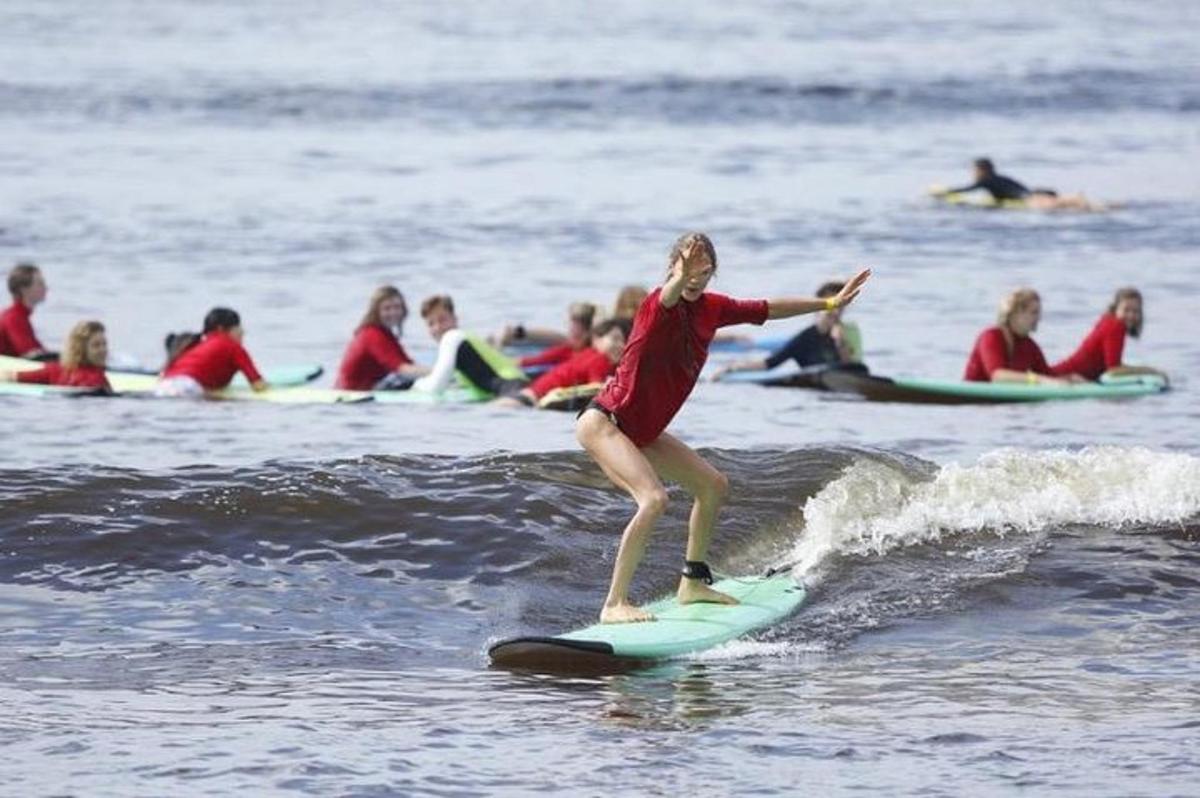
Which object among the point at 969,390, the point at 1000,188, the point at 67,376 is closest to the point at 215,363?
the point at 67,376

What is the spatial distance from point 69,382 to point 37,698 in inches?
410

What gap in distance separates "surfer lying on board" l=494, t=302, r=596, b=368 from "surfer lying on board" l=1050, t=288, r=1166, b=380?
4197mm

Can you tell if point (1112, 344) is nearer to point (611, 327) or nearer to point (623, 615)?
point (611, 327)

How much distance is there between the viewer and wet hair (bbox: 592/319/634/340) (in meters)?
19.6

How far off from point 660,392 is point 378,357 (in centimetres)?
1017

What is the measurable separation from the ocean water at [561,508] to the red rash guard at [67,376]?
450 millimetres

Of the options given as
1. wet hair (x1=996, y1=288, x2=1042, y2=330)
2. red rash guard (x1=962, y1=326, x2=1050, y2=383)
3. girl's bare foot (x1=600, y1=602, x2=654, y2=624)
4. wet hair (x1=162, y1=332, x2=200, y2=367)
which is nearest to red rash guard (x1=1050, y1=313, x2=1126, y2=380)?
red rash guard (x1=962, y1=326, x2=1050, y2=383)

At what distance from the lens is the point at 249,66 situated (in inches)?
2525

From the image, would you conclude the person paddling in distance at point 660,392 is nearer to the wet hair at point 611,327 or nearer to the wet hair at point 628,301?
the wet hair at point 611,327

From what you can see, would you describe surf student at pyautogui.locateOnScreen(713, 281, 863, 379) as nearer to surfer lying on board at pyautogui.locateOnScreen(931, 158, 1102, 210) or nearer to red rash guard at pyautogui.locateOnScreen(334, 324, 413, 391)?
red rash guard at pyautogui.locateOnScreen(334, 324, 413, 391)

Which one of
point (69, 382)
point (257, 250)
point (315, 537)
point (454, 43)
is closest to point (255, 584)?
point (315, 537)

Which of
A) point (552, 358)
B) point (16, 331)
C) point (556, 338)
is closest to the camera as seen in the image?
point (552, 358)

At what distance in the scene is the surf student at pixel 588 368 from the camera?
1959 cm

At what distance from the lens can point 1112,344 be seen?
69.9 ft
